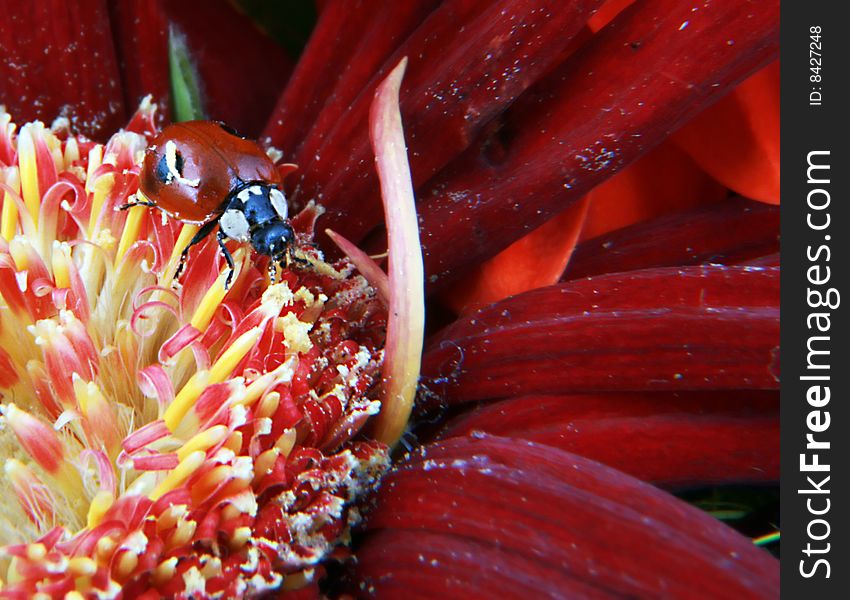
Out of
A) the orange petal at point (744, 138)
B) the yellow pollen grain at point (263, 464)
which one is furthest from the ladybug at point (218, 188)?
the orange petal at point (744, 138)

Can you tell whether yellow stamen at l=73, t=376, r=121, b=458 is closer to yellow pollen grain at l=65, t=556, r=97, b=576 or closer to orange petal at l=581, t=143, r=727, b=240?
yellow pollen grain at l=65, t=556, r=97, b=576

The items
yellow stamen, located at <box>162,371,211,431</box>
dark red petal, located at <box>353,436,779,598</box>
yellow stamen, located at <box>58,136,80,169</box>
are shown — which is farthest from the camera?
yellow stamen, located at <box>58,136,80,169</box>

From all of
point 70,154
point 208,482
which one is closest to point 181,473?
point 208,482

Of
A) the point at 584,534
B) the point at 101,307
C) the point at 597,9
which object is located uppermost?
the point at 597,9

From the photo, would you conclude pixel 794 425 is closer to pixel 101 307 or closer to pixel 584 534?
pixel 584 534

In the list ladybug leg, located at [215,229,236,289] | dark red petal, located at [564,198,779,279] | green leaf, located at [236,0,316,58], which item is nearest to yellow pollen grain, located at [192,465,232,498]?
ladybug leg, located at [215,229,236,289]

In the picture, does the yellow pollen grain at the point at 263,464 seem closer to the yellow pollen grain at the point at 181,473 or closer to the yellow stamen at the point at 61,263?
the yellow pollen grain at the point at 181,473

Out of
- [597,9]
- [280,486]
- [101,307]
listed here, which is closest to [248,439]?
[280,486]

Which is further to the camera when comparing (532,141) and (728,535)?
(532,141)
